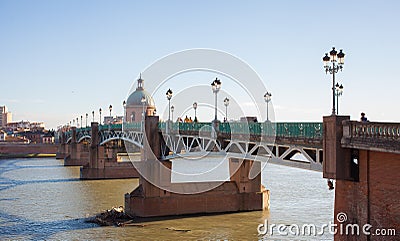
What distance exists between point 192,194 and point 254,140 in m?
7.49

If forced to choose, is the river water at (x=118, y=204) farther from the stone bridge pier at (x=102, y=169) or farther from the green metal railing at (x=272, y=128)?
the stone bridge pier at (x=102, y=169)

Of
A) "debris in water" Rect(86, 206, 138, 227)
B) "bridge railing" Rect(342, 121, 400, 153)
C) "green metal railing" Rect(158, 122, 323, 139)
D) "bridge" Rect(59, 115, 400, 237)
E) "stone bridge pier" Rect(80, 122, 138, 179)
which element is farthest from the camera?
"stone bridge pier" Rect(80, 122, 138, 179)

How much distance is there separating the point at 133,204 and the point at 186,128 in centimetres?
500

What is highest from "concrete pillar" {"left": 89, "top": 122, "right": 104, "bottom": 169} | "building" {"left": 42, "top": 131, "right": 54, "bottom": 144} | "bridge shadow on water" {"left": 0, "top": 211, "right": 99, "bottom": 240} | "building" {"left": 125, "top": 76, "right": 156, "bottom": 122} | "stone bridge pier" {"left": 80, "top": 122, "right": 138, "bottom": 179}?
"building" {"left": 125, "top": 76, "right": 156, "bottom": 122}

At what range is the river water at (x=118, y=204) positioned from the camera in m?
22.7

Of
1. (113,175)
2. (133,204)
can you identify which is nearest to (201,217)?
(133,204)

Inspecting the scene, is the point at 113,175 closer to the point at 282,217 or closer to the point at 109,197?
the point at 109,197

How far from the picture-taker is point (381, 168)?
13.2 m

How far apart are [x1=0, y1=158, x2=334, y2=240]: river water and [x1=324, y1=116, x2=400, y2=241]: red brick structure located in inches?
288

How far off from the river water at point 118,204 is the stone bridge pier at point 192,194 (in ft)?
2.54

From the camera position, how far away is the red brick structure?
12641mm

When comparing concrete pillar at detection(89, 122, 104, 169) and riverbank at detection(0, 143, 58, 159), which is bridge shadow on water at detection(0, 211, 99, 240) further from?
riverbank at detection(0, 143, 58, 159)

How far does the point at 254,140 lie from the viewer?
20.7m

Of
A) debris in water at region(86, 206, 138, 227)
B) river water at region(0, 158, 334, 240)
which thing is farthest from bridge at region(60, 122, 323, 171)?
debris in water at region(86, 206, 138, 227)
